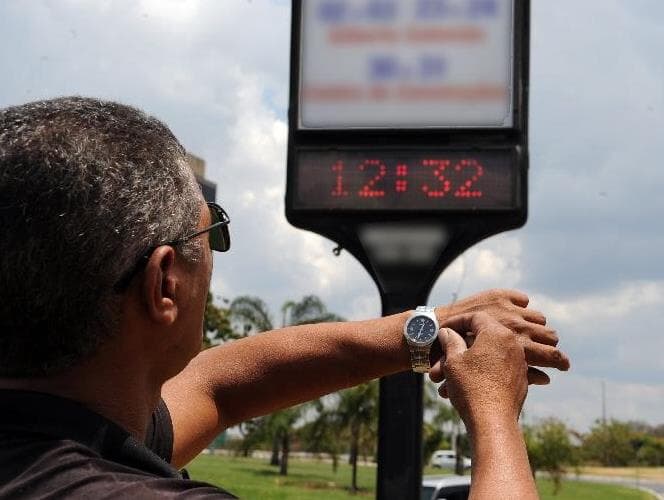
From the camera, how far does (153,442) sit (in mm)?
1740

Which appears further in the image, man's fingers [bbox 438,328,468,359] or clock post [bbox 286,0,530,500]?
clock post [bbox 286,0,530,500]

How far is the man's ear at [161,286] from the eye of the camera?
133 cm

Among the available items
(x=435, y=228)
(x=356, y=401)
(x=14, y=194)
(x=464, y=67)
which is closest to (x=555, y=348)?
(x=14, y=194)

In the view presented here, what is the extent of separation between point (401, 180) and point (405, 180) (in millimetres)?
22

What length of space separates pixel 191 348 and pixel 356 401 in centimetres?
3253

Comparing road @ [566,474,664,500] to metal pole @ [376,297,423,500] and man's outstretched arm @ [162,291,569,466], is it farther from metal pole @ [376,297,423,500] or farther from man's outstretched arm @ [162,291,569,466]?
man's outstretched arm @ [162,291,569,466]

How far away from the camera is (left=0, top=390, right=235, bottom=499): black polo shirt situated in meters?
1.16

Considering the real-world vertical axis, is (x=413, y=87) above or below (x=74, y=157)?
above

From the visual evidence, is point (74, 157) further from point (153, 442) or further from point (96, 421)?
point (153, 442)

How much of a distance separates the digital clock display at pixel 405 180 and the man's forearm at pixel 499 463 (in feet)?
13.9

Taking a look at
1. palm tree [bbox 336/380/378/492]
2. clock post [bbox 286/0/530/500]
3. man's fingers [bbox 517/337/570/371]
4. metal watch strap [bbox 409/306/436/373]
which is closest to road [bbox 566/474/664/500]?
palm tree [bbox 336/380/378/492]

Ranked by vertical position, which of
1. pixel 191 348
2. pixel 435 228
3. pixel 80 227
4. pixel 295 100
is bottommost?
pixel 191 348

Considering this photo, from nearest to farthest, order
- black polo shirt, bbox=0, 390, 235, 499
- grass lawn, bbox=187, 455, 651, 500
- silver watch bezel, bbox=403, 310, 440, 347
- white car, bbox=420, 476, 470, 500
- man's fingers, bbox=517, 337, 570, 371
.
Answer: black polo shirt, bbox=0, 390, 235, 499 → man's fingers, bbox=517, 337, 570, 371 → silver watch bezel, bbox=403, 310, 440, 347 → white car, bbox=420, 476, 470, 500 → grass lawn, bbox=187, 455, 651, 500

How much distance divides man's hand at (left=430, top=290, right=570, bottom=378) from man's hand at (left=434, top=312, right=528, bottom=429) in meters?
0.12
